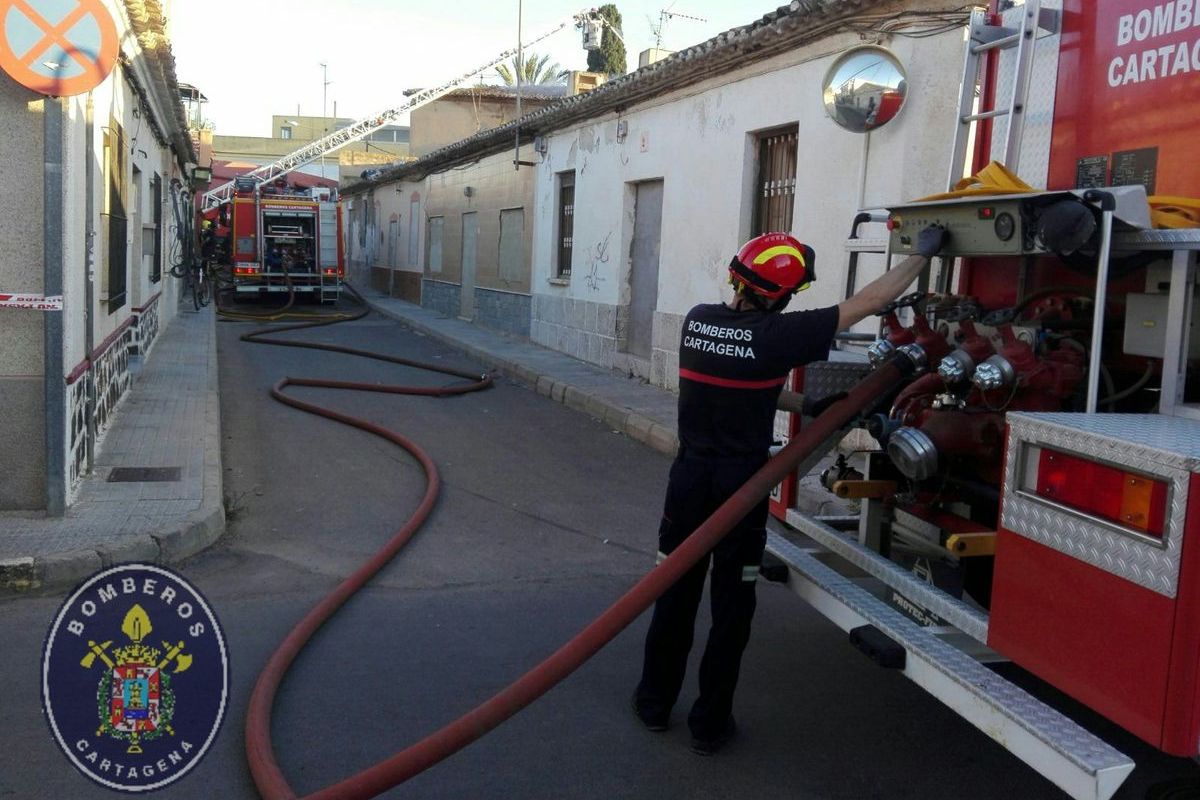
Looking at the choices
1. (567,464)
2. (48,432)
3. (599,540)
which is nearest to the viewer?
(48,432)

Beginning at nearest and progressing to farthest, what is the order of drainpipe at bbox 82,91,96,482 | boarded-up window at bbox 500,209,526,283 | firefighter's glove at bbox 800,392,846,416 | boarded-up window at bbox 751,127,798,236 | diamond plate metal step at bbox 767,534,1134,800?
diamond plate metal step at bbox 767,534,1134,800
firefighter's glove at bbox 800,392,846,416
drainpipe at bbox 82,91,96,482
boarded-up window at bbox 751,127,798,236
boarded-up window at bbox 500,209,526,283

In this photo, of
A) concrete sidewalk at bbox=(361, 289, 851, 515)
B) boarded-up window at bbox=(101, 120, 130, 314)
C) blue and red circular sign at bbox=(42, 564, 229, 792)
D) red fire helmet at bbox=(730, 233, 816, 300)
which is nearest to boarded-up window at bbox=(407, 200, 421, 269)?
concrete sidewalk at bbox=(361, 289, 851, 515)

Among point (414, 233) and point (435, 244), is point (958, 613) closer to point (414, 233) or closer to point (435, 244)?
point (435, 244)

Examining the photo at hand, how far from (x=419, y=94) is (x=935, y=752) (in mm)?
35181

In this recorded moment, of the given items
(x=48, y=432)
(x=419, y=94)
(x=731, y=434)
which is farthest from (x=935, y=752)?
(x=419, y=94)

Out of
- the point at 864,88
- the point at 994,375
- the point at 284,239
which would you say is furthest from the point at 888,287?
the point at 284,239

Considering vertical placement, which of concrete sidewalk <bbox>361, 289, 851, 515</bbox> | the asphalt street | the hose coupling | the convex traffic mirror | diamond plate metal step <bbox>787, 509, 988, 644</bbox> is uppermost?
Result: the convex traffic mirror

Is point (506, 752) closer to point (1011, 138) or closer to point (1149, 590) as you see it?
point (1149, 590)

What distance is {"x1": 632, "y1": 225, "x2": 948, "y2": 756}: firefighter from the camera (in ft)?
12.3

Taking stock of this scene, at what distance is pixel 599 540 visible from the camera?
695 cm

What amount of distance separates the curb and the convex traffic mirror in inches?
127

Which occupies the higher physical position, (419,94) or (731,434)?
(419,94)

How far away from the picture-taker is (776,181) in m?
11.0

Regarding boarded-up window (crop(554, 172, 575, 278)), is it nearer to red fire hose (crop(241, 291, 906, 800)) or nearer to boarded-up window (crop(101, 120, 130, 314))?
boarded-up window (crop(101, 120, 130, 314))
